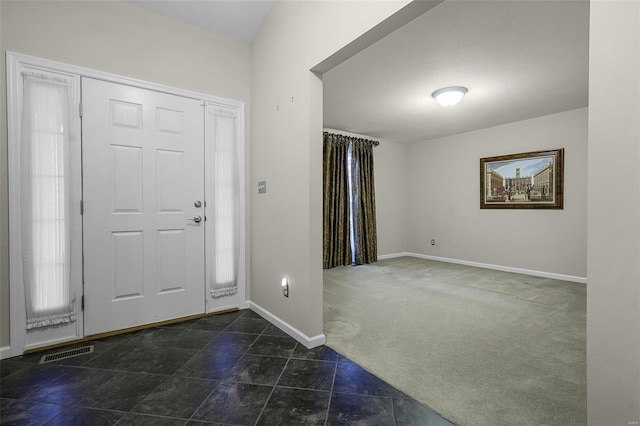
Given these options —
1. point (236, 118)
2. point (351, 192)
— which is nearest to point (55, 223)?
point (236, 118)

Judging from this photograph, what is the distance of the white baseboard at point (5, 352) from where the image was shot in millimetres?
2016

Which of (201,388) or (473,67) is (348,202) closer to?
(473,67)

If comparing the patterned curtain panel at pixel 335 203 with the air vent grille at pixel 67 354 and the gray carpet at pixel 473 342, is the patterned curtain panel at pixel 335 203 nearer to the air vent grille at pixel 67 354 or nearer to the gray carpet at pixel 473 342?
the gray carpet at pixel 473 342

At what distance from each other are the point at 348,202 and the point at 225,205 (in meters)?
2.89

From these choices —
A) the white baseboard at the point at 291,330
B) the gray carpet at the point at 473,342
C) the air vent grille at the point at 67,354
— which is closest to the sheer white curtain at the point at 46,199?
the air vent grille at the point at 67,354

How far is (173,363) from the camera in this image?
1.95 meters

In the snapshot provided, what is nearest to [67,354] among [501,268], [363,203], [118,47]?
[118,47]

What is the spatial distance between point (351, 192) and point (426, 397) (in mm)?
4128

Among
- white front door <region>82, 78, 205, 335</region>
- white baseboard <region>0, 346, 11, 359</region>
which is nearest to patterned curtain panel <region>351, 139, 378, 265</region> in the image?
white front door <region>82, 78, 205, 335</region>

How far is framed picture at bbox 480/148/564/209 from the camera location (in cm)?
440

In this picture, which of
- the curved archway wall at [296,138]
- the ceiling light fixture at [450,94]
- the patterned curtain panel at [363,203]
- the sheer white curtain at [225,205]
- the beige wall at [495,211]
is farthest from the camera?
the patterned curtain panel at [363,203]

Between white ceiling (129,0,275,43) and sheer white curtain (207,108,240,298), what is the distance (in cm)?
78

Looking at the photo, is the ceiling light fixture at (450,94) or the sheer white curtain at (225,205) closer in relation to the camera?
the sheer white curtain at (225,205)

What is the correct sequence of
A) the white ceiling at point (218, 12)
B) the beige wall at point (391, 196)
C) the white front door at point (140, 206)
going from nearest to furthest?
the white front door at point (140, 206) → the white ceiling at point (218, 12) → the beige wall at point (391, 196)
